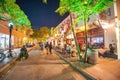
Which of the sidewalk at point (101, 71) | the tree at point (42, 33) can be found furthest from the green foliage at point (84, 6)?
Answer: the tree at point (42, 33)

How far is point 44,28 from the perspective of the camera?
328ft

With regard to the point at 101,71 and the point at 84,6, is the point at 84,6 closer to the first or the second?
the point at 84,6

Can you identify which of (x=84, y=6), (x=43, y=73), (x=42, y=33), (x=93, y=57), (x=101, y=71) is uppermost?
(x=42, y=33)

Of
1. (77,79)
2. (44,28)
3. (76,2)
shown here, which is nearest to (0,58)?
(76,2)

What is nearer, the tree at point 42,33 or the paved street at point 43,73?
the paved street at point 43,73

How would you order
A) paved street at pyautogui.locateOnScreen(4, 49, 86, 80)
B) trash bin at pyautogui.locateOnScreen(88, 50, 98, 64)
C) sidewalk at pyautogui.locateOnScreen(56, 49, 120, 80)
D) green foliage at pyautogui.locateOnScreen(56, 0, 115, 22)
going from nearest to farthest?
sidewalk at pyautogui.locateOnScreen(56, 49, 120, 80) < paved street at pyautogui.locateOnScreen(4, 49, 86, 80) < trash bin at pyautogui.locateOnScreen(88, 50, 98, 64) < green foliage at pyautogui.locateOnScreen(56, 0, 115, 22)

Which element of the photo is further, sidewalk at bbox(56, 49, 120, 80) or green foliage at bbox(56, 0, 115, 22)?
green foliage at bbox(56, 0, 115, 22)

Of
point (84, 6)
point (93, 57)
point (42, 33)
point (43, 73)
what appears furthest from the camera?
point (42, 33)

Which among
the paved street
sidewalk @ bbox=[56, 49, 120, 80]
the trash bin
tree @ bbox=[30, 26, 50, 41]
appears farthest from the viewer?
tree @ bbox=[30, 26, 50, 41]

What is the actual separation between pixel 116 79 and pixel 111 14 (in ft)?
35.5

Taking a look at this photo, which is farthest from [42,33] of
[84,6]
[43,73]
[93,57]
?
[43,73]

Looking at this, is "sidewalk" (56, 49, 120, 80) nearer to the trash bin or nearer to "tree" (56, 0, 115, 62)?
the trash bin

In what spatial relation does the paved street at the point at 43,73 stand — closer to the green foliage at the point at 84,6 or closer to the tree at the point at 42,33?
the green foliage at the point at 84,6

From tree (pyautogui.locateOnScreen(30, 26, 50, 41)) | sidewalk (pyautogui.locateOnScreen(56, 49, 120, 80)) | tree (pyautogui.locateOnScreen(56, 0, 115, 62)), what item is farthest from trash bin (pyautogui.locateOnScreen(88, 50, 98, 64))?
tree (pyautogui.locateOnScreen(30, 26, 50, 41))
